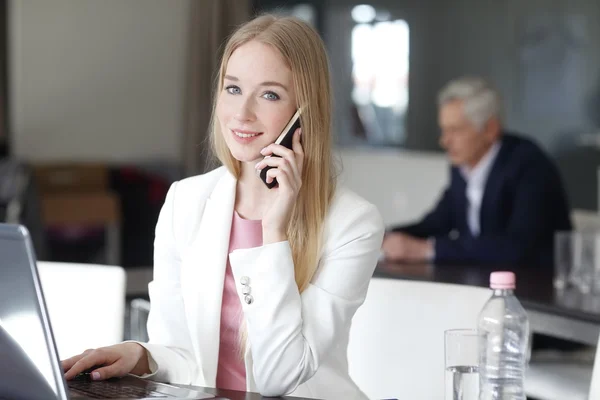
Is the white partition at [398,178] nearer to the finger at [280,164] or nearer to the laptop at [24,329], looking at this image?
the finger at [280,164]

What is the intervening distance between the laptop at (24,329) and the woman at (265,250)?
14.0 inches

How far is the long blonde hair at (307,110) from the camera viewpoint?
1.89 m

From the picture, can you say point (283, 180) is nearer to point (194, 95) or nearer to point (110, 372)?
point (110, 372)

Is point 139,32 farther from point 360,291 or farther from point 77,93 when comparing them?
point 360,291

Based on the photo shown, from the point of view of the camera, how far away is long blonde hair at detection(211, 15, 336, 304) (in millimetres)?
1890

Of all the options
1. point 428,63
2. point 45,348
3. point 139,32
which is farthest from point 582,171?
point 45,348

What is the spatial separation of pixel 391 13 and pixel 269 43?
4.88 m

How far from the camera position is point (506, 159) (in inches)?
150

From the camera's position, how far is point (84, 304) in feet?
7.50

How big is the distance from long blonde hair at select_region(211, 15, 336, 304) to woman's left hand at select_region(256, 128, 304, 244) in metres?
0.03

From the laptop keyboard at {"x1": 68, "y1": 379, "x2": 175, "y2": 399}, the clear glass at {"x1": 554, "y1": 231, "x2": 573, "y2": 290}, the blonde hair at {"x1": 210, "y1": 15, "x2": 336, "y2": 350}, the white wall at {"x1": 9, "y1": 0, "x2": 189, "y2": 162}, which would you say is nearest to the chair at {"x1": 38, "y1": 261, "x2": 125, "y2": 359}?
the blonde hair at {"x1": 210, "y1": 15, "x2": 336, "y2": 350}

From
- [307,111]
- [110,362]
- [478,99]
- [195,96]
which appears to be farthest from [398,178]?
[110,362]

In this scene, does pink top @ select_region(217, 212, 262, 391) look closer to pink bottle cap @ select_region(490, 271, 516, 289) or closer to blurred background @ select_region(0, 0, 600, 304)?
pink bottle cap @ select_region(490, 271, 516, 289)

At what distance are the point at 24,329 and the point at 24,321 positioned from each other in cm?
1
